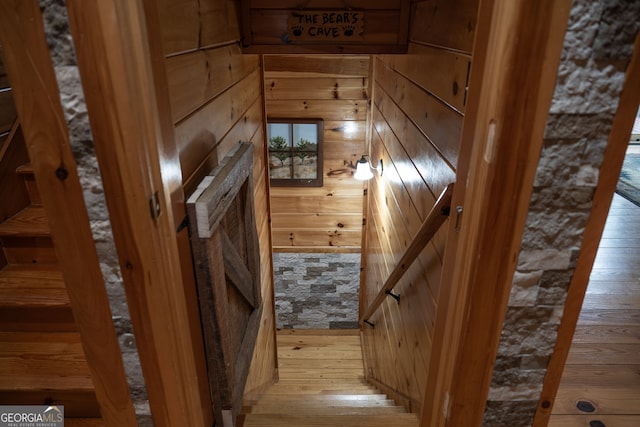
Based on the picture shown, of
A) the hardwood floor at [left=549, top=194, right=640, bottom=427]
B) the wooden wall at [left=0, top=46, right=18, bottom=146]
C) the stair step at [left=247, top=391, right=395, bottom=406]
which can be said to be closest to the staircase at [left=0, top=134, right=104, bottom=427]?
the wooden wall at [left=0, top=46, right=18, bottom=146]

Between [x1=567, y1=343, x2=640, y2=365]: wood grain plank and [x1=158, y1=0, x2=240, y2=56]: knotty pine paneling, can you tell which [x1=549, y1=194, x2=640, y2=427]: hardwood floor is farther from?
[x1=158, y1=0, x2=240, y2=56]: knotty pine paneling

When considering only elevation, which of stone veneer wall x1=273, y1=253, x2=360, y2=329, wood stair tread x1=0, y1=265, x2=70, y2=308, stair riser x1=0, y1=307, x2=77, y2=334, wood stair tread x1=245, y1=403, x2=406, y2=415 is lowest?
stone veneer wall x1=273, y1=253, x2=360, y2=329

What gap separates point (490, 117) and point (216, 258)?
2.90ft

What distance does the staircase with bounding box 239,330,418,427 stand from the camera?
1.87m

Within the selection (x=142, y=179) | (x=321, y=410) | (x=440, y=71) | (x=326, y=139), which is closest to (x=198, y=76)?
(x=142, y=179)

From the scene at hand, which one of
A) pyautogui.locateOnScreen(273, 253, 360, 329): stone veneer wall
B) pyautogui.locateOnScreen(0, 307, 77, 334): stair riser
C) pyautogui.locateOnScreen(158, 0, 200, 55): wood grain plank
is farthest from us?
pyautogui.locateOnScreen(273, 253, 360, 329): stone veneer wall

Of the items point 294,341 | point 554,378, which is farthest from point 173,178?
point 294,341

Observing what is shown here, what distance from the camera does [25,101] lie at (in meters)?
0.79

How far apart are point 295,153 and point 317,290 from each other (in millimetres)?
1680

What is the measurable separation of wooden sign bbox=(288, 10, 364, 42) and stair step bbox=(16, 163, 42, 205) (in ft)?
4.74

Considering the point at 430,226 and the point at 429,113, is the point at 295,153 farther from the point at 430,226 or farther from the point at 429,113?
the point at 430,226

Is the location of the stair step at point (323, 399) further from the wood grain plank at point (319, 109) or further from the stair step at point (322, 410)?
the wood grain plank at point (319, 109)

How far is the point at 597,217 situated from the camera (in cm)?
92

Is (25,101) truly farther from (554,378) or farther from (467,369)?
(554,378)
